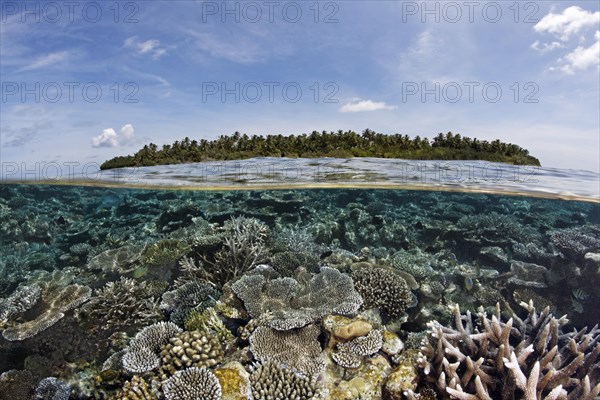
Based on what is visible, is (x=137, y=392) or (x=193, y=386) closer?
(x=193, y=386)

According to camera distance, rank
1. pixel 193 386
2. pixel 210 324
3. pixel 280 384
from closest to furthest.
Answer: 1. pixel 193 386
2. pixel 280 384
3. pixel 210 324

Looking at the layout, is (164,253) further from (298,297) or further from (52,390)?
(298,297)

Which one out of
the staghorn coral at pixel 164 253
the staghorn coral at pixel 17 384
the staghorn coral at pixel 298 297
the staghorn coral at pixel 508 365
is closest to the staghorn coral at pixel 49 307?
the staghorn coral at pixel 17 384

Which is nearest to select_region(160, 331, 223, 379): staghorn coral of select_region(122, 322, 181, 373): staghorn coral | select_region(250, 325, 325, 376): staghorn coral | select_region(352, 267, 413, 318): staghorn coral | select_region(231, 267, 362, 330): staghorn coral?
select_region(122, 322, 181, 373): staghorn coral

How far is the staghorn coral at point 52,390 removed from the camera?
6.13 meters

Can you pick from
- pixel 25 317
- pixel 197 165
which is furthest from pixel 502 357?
pixel 197 165

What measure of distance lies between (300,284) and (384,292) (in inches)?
70.2

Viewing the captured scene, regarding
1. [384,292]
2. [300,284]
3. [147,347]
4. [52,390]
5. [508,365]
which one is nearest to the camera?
[508,365]

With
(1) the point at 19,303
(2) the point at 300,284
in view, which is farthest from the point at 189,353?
(1) the point at 19,303

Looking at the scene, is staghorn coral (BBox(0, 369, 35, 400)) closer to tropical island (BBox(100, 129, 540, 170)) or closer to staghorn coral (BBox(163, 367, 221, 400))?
staghorn coral (BBox(163, 367, 221, 400))

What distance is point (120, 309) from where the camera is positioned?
25.1 ft

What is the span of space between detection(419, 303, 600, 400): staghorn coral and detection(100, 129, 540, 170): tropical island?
9.82m

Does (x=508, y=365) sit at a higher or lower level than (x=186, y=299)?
higher

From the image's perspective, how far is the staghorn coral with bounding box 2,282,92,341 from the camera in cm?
707
